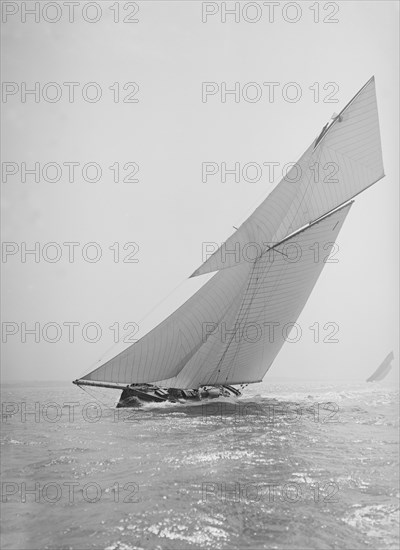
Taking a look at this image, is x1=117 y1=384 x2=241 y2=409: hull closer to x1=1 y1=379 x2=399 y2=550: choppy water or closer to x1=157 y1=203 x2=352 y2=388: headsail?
x1=157 y1=203 x2=352 y2=388: headsail

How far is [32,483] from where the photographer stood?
5.89 m

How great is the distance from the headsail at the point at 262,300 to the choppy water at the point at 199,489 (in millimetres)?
6081

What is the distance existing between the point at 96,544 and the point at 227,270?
1234 centimetres

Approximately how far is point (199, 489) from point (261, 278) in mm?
11413

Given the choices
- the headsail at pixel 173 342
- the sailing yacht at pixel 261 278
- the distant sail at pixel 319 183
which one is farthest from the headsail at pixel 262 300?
the distant sail at pixel 319 183

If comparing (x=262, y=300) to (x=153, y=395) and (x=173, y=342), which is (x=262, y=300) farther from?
(x=153, y=395)

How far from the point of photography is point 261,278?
16.7 m

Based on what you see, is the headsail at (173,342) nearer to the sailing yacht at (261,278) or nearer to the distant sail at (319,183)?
the sailing yacht at (261,278)

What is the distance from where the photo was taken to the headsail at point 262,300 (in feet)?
54.3

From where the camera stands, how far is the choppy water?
14.0ft

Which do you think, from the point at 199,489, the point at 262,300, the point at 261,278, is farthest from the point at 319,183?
the point at 199,489

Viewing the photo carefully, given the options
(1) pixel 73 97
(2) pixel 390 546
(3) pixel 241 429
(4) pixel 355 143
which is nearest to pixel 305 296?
(4) pixel 355 143

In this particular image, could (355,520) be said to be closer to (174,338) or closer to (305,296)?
(174,338)

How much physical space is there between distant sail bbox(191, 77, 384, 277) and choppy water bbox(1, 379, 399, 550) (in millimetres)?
7612
